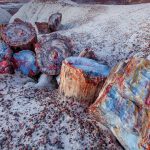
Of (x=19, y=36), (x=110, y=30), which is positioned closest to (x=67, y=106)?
(x=19, y=36)

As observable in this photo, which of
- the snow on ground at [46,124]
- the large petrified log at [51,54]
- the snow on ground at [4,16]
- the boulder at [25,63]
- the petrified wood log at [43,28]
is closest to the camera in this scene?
the snow on ground at [46,124]

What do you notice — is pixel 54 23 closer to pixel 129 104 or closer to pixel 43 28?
pixel 43 28

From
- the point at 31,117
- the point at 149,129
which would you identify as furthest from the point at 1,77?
the point at 149,129

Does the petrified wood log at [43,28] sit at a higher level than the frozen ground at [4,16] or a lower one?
higher

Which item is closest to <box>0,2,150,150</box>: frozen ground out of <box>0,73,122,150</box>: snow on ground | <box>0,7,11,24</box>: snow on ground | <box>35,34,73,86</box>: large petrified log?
<box>0,73,122,150</box>: snow on ground

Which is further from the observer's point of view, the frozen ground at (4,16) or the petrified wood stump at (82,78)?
the frozen ground at (4,16)

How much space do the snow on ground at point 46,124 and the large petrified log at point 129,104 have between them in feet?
0.54

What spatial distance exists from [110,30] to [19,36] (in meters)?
1.28

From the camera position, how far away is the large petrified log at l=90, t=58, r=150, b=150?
240 centimetres

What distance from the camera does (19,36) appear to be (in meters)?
3.80

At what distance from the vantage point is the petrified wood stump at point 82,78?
2.93m

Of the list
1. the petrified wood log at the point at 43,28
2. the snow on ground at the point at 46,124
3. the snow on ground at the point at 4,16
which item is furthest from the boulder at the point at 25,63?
the snow on ground at the point at 4,16

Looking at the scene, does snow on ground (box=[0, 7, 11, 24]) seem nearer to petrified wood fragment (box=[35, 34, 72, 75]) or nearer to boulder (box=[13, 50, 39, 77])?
boulder (box=[13, 50, 39, 77])

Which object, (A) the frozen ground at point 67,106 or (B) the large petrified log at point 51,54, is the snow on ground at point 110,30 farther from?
(B) the large petrified log at point 51,54
